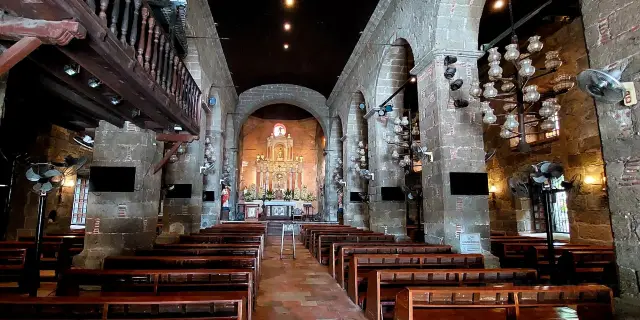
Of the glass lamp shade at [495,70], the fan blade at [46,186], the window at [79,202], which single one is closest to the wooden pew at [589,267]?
the glass lamp shade at [495,70]

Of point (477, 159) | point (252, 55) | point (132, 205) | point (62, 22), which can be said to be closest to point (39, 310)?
point (62, 22)

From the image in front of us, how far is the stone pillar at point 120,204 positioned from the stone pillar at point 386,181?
558 centimetres

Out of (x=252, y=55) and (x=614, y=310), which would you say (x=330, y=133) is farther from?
(x=614, y=310)

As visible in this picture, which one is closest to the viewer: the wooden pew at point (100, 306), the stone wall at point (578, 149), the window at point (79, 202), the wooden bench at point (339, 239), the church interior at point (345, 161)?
the wooden pew at point (100, 306)

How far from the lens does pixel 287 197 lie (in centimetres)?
1920

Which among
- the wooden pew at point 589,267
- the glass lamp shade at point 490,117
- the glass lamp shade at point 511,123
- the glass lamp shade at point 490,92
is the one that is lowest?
the wooden pew at point 589,267

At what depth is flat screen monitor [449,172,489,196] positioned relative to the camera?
5.40 metres

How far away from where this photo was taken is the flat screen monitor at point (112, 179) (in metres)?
5.04

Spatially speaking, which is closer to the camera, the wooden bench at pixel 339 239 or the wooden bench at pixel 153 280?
the wooden bench at pixel 153 280

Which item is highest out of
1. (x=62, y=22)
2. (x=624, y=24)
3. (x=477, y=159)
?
(x=624, y=24)

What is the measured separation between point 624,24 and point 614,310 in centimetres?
212

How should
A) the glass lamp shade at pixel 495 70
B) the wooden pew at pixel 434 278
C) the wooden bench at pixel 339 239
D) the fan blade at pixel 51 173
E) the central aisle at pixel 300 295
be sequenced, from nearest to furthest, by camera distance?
1. the wooden pew at pixel 434 278
2. the central aisle at pixel 300 295
3. the fan blade at pixel 51 173
4. the glass lamp shade at pixel 495 70
5. the wooden bench at pixel 339 239

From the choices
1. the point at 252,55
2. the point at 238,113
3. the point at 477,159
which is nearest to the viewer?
the point at 477,159

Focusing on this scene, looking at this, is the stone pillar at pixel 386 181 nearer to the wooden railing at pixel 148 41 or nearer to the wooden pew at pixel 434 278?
the wooden railing at pixel 148 41
